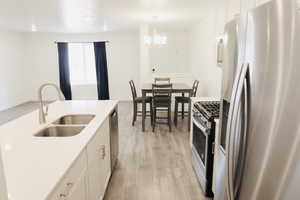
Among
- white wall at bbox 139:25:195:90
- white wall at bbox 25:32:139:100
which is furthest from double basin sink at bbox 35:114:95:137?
white wall at bbox 25:32:139:100

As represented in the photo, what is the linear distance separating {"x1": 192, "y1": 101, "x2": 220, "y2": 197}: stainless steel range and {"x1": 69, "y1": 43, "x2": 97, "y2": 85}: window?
578 centimetres

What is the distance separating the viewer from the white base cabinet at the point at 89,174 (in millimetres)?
1293

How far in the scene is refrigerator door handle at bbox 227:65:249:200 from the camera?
1.10 m

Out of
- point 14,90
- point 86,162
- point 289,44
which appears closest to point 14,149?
point 86,162

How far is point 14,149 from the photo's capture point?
156 cm

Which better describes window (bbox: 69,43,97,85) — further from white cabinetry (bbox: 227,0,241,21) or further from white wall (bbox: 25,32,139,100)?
white cabinetry (bbox: 227,0,241,21)

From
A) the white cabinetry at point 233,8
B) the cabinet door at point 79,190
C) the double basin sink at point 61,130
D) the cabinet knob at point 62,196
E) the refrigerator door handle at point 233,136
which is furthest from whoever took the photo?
the white cabinetry at point 233,8

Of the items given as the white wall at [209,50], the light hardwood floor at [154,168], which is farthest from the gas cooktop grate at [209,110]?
the white wall at [209,50]

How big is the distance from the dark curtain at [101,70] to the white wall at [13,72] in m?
2.42

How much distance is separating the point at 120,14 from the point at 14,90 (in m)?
4.83

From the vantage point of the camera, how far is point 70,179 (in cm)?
136

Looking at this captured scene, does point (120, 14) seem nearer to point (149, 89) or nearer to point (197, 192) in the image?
point (149, 89)

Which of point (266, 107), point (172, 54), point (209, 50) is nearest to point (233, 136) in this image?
point (266, 107)

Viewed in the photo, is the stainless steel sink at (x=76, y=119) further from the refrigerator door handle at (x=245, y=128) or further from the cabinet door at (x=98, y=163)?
the refrigerator door handle at (x=245, y=128)
